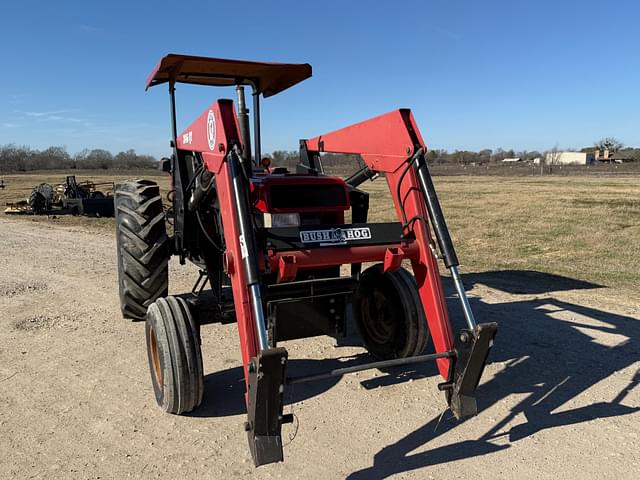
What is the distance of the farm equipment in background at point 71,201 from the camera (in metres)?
16.7

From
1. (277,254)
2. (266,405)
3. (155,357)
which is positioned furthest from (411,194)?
(155,357)

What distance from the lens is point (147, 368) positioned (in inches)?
190

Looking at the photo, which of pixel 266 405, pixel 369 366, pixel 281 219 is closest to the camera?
pixel 266 405

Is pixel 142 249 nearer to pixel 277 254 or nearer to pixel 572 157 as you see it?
pixel 277 254

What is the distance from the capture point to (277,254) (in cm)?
362

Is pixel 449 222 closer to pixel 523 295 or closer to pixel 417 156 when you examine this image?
pixel 523 295

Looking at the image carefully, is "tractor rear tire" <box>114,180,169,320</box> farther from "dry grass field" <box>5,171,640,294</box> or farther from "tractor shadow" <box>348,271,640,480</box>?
"dry grass field" <box>5,171,640,294</box>

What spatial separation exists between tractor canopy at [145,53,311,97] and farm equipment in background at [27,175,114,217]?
11818 mm

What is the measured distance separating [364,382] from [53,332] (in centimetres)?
343

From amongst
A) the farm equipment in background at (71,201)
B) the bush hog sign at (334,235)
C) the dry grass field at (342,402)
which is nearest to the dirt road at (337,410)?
the dry grass field at (342,402)

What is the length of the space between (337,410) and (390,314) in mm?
1166

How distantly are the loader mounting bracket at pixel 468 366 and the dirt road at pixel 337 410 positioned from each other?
1.00 feet

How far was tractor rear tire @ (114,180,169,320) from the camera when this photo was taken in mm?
5309

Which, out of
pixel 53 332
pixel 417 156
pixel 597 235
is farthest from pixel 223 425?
pixel 597 235
